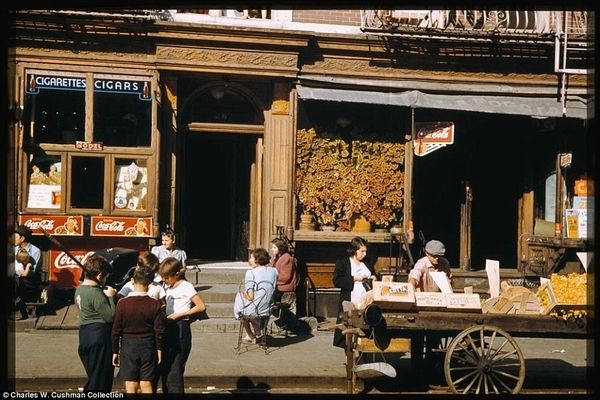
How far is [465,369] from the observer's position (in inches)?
420

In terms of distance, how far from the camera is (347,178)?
1661cm

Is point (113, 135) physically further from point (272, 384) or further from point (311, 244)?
point (272, 384)

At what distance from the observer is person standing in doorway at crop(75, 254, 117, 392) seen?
870 cm

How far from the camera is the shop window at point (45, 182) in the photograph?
612 inches

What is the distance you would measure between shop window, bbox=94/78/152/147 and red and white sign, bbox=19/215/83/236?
1554 millimetres

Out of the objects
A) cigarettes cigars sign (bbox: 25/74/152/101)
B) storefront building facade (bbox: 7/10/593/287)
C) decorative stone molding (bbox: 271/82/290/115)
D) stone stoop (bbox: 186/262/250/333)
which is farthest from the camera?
decorative stone molding (bbox: 271/82/290/115)

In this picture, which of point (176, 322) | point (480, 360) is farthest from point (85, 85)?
point (480, 360)

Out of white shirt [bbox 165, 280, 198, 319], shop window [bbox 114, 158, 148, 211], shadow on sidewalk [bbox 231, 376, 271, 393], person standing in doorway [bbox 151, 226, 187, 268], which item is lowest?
shadow on sidewalk [bbox 231, 376, 271, 393]

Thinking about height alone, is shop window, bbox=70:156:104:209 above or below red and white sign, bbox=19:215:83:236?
above

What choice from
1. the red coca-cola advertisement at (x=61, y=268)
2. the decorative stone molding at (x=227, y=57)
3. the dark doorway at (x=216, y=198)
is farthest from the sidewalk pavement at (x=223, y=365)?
the decorative stone molding at (x=227, y=57)

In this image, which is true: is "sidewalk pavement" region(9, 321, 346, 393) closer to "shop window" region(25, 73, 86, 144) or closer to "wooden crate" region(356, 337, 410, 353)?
"wooden crate" region(356, 337, 410, 353)

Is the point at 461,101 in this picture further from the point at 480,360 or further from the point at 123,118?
the point at 480,360

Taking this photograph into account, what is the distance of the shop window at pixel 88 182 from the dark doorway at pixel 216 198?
2.23 meters

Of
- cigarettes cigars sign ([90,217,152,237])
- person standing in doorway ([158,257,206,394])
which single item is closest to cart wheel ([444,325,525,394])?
person standing in doorway ([158,257,206,394])
